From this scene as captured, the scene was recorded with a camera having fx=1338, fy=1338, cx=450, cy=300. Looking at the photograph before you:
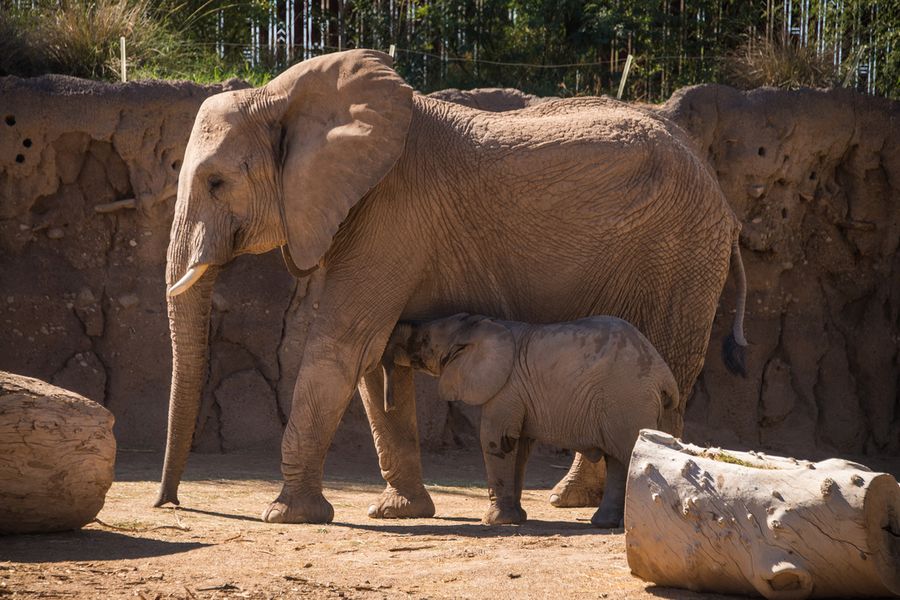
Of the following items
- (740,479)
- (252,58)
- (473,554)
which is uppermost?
(252,58)

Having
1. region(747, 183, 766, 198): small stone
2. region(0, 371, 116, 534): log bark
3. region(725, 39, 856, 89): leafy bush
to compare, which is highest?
region(725, 39, 856, 89): leafy bush

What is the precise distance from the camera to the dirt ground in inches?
204

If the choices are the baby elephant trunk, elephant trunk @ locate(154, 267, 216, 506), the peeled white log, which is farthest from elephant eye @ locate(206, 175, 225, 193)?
the peeled white log

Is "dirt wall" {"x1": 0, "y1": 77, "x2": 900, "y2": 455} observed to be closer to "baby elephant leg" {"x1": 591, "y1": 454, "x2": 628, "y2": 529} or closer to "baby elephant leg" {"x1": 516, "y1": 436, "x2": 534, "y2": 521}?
"baby elephant leg" {"x1": 516, "y1": 436, "x2": 534, "y2": 521}

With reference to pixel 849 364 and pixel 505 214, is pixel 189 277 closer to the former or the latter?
pixel 505 214

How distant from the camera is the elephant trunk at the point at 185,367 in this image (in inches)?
308

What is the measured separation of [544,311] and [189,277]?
210cm

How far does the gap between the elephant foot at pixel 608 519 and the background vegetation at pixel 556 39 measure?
7.22 metres

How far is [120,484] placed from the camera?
9.06 m

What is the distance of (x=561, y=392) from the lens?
285 inches

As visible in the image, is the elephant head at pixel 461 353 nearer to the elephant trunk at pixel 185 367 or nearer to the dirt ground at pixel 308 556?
the dirt ground at pixel 308 556

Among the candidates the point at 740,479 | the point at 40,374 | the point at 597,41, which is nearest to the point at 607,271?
the point at 740,479

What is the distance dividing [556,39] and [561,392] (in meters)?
8.01

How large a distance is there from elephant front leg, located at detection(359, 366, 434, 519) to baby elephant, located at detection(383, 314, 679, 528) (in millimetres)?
785
